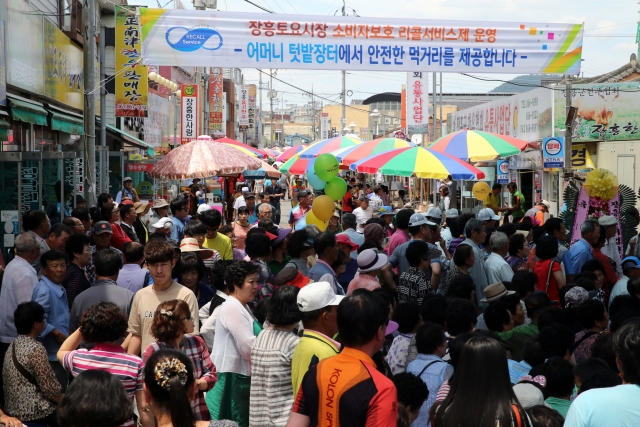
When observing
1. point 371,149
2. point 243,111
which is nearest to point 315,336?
point 371,149

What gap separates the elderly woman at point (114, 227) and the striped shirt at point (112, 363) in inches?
226

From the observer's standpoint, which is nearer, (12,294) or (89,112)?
(12,294)

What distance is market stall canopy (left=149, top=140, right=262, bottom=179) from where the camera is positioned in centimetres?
1353

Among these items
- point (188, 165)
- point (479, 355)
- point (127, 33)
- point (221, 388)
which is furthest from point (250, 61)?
point (479, 355)

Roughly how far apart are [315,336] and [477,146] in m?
11.5

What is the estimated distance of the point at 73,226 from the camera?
31.0 feet

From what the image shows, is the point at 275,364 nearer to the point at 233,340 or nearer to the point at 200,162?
the point at 233,340

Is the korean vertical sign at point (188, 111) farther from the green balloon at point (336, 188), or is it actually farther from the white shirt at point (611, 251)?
the white shirt at point (611, 251)

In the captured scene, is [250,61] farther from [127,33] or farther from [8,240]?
[127,33]

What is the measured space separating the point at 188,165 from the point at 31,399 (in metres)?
8.55

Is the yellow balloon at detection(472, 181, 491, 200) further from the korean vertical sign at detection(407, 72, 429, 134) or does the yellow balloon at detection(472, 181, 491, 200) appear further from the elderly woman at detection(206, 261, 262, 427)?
the elderly woman at detection(206, 261, 262, 427)

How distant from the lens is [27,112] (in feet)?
36.3

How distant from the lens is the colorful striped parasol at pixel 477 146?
15.1 meters

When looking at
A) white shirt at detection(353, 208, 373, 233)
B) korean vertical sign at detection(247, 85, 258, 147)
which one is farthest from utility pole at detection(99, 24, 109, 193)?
korean vertical sign at detection(247, 85, 258, 147)
